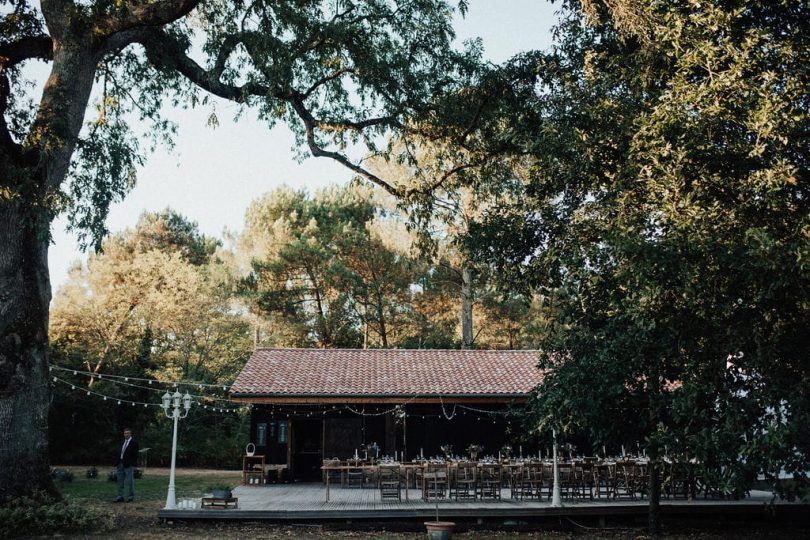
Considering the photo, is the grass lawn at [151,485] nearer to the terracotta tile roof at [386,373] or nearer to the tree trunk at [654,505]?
the terracotta tile roof at [386,373]

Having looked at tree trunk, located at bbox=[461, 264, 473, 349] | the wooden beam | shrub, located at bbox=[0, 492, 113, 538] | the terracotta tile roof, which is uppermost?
tree trunk, located at bbox=[461, 264, 473, 349]

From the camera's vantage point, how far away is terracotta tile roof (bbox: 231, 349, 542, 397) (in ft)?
58.6

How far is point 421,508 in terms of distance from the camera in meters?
12.7

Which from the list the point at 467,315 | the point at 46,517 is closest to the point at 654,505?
the point at 46,517

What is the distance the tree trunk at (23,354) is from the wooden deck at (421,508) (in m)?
2.45

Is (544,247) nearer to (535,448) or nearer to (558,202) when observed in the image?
(558,202)

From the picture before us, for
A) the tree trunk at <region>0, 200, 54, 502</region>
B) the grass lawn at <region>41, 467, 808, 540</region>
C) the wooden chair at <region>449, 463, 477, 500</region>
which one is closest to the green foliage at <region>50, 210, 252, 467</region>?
the grass lawn at <region>41, 467, 808, 540</region>

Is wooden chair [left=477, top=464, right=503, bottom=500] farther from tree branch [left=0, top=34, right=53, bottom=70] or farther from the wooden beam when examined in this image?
tree branch [left=0, top=34, right=53, bottom=70]

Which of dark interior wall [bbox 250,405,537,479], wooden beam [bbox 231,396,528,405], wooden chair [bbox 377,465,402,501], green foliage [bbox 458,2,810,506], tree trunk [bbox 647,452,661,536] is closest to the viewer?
green foliage [bbox 458,2,810,506]

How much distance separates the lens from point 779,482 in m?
7.79

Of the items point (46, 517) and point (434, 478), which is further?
point (434, 478)

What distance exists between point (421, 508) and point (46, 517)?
20.3ft

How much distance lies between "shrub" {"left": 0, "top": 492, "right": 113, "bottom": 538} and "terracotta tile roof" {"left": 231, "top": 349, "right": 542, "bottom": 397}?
Answer: 646cm

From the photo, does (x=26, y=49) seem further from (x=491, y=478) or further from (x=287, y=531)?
(x=491, y=478)
